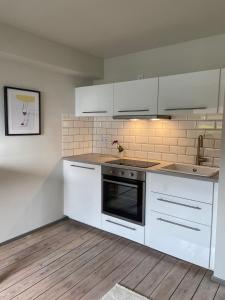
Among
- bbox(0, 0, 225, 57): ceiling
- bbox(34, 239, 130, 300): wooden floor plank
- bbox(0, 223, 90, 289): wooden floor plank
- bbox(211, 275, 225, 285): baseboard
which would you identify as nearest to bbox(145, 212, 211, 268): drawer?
bbox(211, 275, 225, 285): baseboard

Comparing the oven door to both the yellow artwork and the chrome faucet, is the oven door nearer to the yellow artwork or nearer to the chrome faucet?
the chrome faucet

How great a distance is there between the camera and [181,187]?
Answer: 90.7 inches

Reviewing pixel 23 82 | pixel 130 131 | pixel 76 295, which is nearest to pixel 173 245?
pixel 76 295

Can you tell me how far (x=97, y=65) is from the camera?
330 cm

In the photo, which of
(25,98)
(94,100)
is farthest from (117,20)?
(25,98)

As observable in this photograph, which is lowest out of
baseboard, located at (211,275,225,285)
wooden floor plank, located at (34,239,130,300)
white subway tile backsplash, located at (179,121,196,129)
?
wooden floor plank, located at (34,239,130,300)

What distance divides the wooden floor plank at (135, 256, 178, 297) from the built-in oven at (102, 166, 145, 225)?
0.45 meters

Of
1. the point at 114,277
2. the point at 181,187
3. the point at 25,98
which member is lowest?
the point at 114,277

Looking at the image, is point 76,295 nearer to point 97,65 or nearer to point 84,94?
point 84,94

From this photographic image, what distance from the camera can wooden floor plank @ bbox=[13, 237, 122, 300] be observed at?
1.97 m

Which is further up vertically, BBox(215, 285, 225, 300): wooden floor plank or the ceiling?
the ceiling

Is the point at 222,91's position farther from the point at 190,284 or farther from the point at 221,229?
the point at 190,284

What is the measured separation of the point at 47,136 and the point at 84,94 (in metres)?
0.78

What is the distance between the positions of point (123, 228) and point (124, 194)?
0.41m
